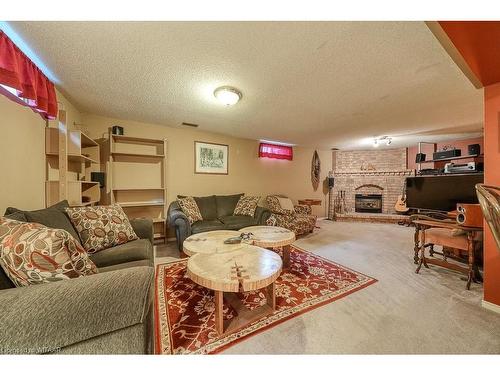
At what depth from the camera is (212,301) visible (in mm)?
1646

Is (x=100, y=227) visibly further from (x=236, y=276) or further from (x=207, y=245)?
(x=236, y=276)

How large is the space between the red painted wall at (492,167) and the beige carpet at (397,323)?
0.63ft

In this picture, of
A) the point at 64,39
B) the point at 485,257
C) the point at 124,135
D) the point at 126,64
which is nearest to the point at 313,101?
the point at 126,64

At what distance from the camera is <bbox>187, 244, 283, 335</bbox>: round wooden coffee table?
1.22 meters

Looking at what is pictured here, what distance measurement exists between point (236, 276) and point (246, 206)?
243 cm

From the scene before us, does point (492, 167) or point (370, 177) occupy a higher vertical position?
point (370, 177)

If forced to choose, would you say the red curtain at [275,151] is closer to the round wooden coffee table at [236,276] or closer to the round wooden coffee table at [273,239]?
the round wooden coffee table at [273,239]

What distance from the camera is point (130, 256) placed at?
152 cm

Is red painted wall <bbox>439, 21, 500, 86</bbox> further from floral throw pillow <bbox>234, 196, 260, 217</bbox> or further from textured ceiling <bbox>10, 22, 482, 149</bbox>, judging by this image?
floral throw pillow <bbox>234, 196, 260, 217</bbox>

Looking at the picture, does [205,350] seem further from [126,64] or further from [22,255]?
→ [126,64]

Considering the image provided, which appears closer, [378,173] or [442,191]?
[442,191]

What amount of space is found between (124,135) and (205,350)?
10.8ft

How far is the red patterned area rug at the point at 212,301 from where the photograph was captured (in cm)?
123

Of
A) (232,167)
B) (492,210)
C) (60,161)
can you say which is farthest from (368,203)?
(60,161)
